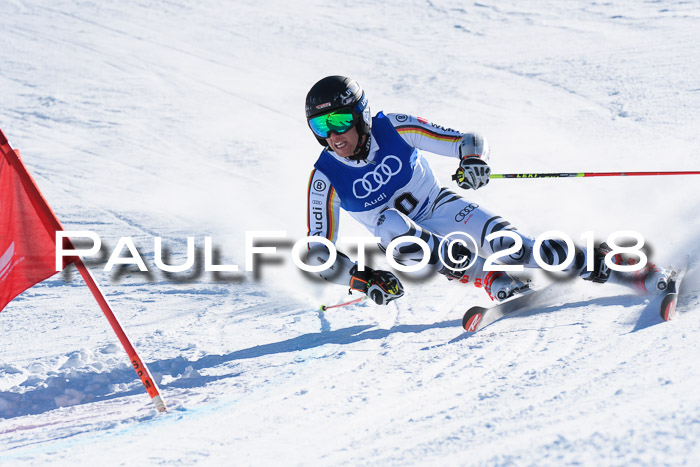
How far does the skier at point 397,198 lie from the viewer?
15.0 ft

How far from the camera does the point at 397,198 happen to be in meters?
4.93

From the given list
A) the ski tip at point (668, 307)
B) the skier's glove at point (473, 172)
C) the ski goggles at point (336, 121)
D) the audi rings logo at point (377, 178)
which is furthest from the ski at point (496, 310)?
the ski goggles at point (336, 121)

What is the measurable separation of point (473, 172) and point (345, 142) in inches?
32.8

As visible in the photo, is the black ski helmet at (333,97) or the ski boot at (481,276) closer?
the black ski helmet at (333,97)

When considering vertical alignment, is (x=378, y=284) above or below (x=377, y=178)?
below

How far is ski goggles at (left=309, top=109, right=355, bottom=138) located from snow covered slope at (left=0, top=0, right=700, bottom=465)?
133 cm

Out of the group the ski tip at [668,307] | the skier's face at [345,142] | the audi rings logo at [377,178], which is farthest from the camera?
the audi rings logo at [377,178]

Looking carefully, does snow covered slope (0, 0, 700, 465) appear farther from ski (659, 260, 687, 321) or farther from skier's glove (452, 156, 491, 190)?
skier's glove (452, 156, 491, 190)

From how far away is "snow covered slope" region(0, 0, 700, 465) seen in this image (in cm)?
314

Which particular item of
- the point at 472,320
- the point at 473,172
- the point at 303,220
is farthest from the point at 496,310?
the point at 303,220

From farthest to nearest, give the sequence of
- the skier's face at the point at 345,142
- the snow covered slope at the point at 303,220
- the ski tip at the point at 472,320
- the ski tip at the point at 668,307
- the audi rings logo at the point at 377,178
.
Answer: the audi rings logo at the point at 377,178 < the skier's face at the point at 345,142 < the ski tip at the point at 472,320 < the ski tip at the point at 668,307 < the snow covered slope at the point at 303,220

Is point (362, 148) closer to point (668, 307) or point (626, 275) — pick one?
point (626, 275)

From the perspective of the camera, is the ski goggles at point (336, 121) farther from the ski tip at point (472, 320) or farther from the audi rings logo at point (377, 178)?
the ski tip at point (472, 320)

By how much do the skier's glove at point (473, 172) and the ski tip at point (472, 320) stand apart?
2.65ft
